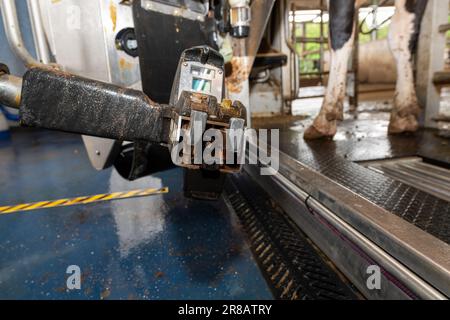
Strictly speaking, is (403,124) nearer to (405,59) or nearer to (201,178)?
(405,59)

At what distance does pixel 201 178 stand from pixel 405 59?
1.83 metres

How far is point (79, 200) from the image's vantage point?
2029 millimetres

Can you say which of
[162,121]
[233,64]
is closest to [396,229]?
[162,121]

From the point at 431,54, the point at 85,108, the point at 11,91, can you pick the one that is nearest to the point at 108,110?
the point at 85,108

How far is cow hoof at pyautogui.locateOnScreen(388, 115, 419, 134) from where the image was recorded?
215cm

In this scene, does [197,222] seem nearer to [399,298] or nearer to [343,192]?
[343,192]

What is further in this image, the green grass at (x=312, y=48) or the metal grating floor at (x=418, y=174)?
the green grass at (x=312, y=48)

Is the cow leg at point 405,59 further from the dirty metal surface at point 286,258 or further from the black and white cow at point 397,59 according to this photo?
the dirty metal surface at point 286,258

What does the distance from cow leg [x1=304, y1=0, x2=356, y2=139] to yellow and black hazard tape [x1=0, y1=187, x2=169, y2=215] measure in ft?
4.16

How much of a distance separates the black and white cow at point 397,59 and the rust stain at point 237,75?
27.7 inches

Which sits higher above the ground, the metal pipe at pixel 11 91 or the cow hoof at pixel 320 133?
the metal pipe at pixel 11 91

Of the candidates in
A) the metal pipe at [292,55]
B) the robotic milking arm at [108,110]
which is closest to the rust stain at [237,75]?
the robotic milking arm at [108,110]

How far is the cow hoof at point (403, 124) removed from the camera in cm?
215
